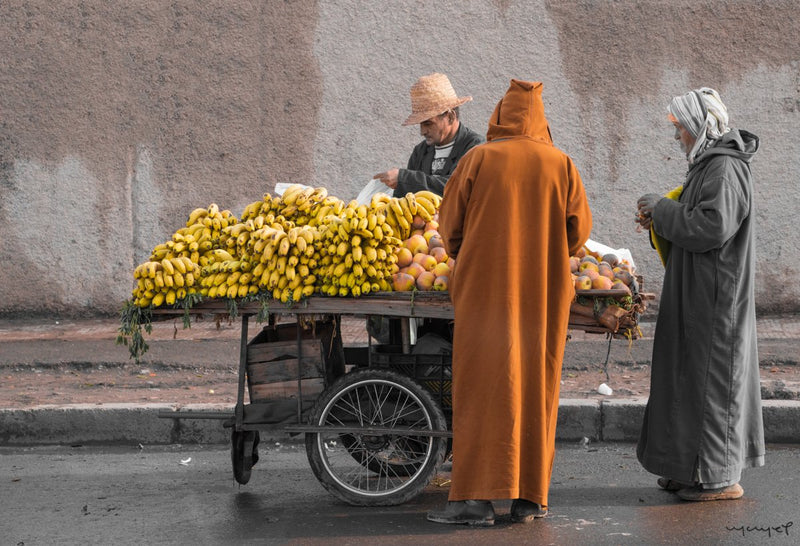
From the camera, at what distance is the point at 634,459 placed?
568 cm

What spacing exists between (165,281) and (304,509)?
1.31 meters

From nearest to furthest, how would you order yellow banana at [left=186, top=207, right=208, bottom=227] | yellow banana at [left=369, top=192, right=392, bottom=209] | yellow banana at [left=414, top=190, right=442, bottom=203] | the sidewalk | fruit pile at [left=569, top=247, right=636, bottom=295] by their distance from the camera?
1. fruit pile at [left=569, top=247, right=636, bottom=295]
2. yellow banana at [left=369, top=192, right=392, bottom=209]
3. yellow banana at [left=414, top=190, right=442, bottom=203]
4. yellow banana at [left=186, top=207, right=208, bottom=227]
5. the sidewalk

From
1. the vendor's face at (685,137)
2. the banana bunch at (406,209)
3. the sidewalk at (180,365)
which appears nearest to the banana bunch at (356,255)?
the banana bunch at (406,209)

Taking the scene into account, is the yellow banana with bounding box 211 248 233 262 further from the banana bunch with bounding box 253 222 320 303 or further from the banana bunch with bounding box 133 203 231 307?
the banana bunch with bounding box 253 222 320 303

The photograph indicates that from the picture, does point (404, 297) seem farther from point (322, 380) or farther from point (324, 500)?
point (324, 500)

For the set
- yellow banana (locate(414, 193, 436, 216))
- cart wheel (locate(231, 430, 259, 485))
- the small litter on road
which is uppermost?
yellow banana (locate(414, 193, 436, 216))

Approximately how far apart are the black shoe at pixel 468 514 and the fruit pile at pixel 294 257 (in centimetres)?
108

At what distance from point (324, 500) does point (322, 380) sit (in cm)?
61

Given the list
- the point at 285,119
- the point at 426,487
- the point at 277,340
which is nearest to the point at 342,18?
the point at 285,119

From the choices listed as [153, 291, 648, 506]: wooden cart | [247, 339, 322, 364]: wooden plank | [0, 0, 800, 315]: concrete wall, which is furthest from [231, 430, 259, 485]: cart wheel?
[0, 0, 800, 315]: concrete wall

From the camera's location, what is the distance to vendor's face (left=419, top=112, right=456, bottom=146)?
18.3 ft

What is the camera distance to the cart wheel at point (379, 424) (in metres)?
4.68

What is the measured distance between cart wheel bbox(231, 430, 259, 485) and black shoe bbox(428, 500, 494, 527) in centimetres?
110

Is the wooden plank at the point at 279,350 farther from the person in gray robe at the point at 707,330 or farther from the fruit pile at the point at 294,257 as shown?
the person in gray robe at the point at 707,330
